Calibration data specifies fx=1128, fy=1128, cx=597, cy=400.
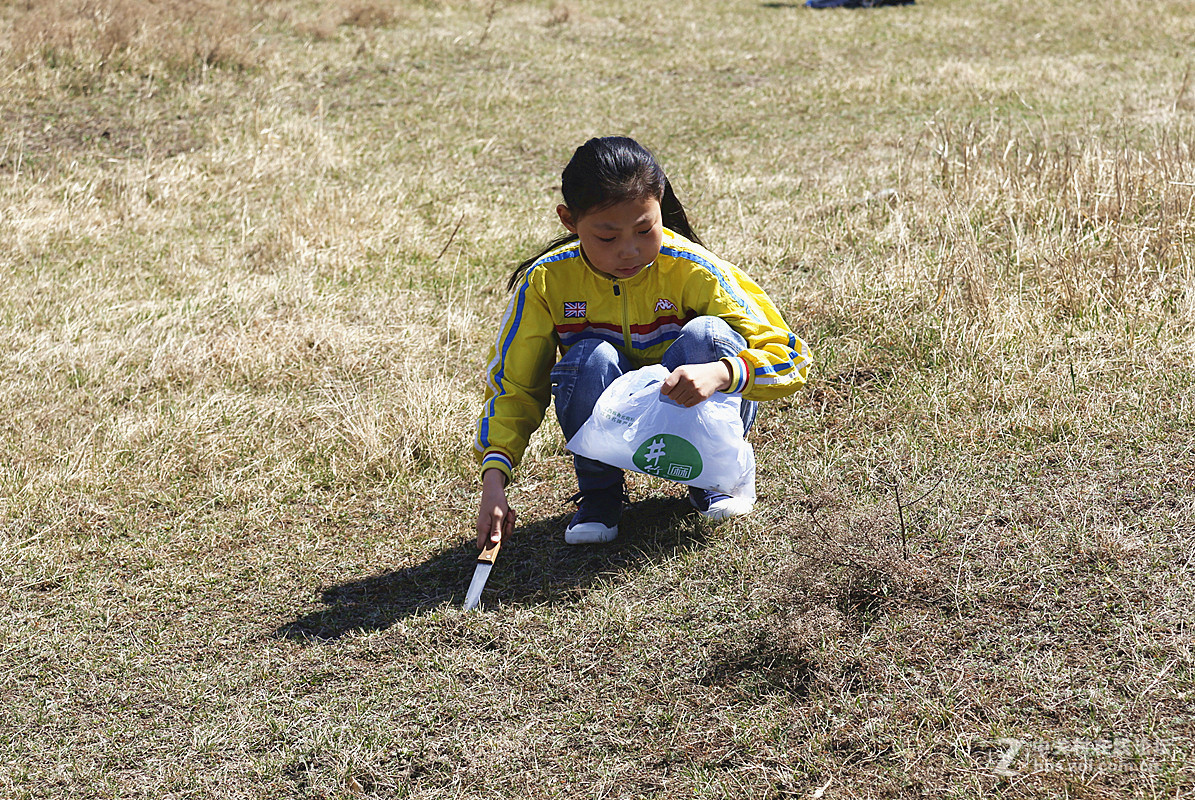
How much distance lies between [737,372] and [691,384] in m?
0.19

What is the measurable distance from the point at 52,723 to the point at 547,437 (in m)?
1.76

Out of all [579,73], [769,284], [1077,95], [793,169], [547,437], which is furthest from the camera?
[579,73]

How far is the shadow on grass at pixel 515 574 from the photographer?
2.97m

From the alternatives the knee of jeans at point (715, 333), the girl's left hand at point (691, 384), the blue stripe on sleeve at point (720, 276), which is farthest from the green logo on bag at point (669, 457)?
the blue stripe on sleeve at point (720, 276)

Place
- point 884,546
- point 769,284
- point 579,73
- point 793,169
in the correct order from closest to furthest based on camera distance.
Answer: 1. point 884,546
2. point 769,284
3. point 793,169
4. point 579,73

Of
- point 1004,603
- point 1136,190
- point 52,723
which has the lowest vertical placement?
point 52,723

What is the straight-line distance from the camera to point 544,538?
10.8 feet

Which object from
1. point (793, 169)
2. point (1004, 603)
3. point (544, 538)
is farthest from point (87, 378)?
point (793, 169)

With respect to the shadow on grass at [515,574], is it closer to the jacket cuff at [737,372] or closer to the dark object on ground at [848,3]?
A: the jacket cuff at [737,372]

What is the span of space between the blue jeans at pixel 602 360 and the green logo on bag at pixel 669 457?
0.19 meters

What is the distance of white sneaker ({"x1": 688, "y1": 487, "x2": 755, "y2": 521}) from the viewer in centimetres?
315

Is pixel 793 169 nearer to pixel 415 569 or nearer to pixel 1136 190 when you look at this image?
pixel 1136 190

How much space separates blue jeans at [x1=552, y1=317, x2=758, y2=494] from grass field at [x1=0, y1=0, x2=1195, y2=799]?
46cm

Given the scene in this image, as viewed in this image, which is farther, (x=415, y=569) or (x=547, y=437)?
(x=547, y=437)
